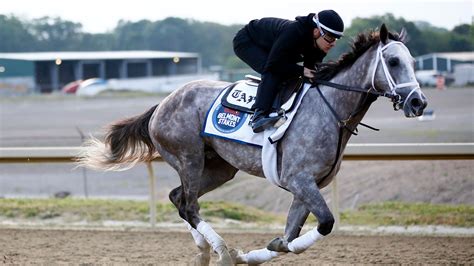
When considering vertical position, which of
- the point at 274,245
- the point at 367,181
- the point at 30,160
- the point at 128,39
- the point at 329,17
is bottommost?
the point at 128,39

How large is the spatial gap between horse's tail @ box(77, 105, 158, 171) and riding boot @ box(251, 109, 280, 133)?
5.13 feet

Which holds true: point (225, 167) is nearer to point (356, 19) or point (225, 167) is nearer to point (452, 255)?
point (452, 255)

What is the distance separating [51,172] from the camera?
17.0 meters

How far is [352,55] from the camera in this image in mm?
6828

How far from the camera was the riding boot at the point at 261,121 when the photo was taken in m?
6.83

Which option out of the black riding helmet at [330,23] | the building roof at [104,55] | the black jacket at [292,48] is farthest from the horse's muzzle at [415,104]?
the building roof at [104,55]

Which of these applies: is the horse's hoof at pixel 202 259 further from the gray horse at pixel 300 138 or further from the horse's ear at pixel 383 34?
the horse's ear at pixel 383 34

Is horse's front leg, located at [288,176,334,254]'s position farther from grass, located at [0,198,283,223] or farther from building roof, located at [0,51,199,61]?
building roof, located at [0,51,199,61]

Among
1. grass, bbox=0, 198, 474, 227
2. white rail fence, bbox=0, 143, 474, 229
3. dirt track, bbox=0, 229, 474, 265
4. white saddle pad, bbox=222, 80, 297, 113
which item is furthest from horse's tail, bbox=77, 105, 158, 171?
grass, bbox=0, 198, 474, 227

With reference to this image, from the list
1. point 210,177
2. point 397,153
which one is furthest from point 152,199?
point 397,153

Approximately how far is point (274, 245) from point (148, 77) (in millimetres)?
28585

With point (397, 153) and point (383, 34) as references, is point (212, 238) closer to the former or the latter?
point (383, 34)

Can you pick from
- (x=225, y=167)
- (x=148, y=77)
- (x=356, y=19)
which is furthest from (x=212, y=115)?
(x=148, y=77)

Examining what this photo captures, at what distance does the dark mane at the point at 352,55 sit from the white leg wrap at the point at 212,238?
156 centimetres
